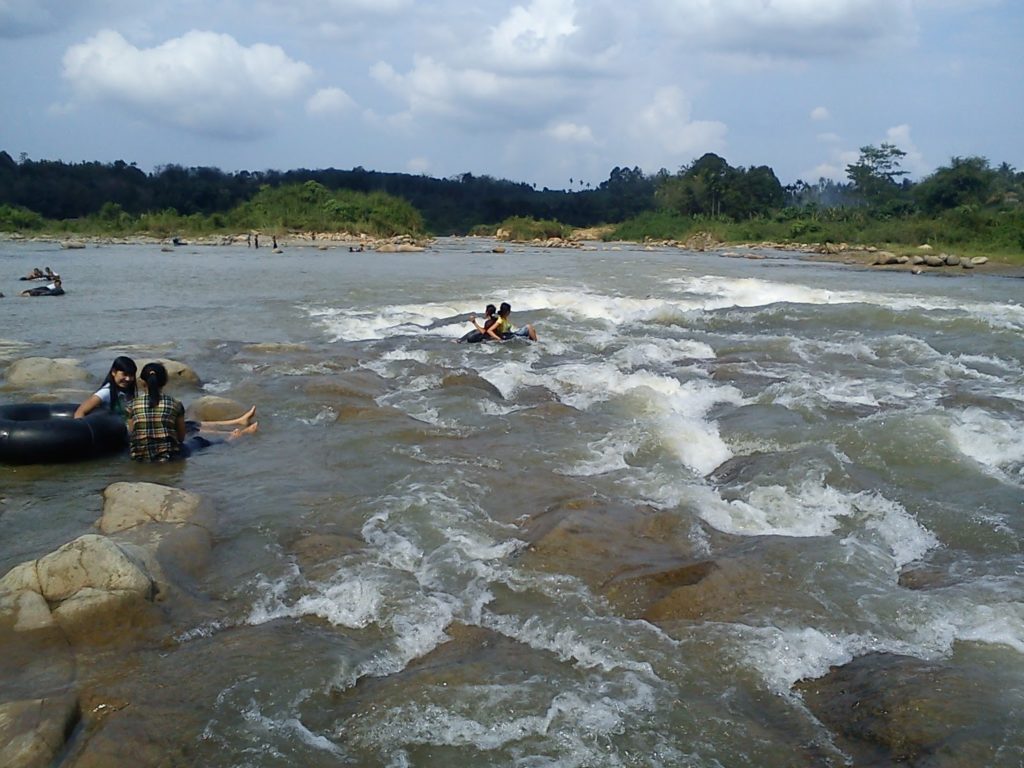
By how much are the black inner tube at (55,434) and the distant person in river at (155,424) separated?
0.65 feet

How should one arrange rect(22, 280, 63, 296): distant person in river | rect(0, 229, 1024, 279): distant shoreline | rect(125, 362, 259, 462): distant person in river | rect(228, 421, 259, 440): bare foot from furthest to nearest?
1. rect(0, 229, 1024, 279): distant shoreline
2. rect(22, 280, 63, 296): distant person in river
3. rect(228, 421, 259, 440): bare foot
4. rect(125, 362, 259, 462): distant person in river

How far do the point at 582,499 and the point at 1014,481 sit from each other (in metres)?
4.26

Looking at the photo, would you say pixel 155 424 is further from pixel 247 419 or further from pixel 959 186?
pixel 959 186

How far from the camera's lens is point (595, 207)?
10575cm

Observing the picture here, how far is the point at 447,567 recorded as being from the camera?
576cm

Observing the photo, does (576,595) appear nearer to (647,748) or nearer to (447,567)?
(447,567)

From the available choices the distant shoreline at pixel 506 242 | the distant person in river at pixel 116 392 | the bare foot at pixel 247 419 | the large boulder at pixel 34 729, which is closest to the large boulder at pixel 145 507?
the distant person in river at pixel 116 392

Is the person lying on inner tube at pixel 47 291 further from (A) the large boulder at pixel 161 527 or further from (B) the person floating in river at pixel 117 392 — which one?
(A) the large boulder at pixel 161 527

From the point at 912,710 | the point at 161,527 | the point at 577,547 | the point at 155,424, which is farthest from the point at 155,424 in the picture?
the point at 912,710

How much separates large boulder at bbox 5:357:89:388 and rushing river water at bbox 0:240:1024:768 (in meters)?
0.46

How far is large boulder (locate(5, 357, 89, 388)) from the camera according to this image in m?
10.6

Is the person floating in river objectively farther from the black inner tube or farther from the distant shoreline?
the distant shoreline

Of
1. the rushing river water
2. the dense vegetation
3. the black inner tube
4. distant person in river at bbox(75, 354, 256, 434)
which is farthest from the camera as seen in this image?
the dense vegetation

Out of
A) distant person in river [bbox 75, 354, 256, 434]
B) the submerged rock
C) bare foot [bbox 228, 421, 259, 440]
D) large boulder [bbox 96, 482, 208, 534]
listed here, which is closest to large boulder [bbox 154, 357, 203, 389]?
bare foot [bbox 228, 421, 259, 440]
